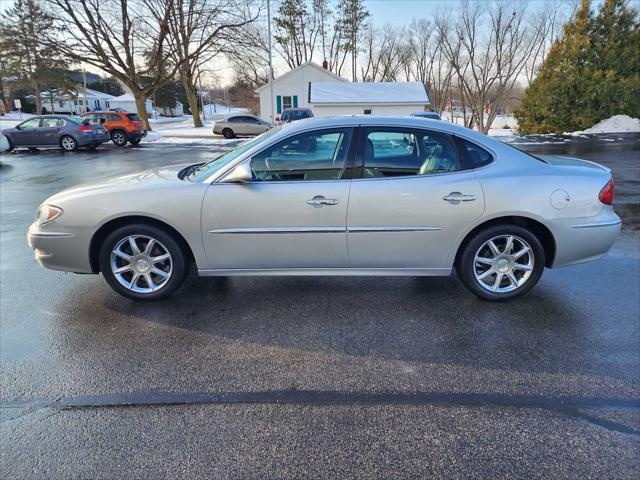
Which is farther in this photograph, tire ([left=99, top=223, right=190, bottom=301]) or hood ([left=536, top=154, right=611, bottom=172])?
hood ([left=536, top=154, right=611, bottom=172])

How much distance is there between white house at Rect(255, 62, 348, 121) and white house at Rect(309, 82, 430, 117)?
7.27ft

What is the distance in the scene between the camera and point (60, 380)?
278 centimetres

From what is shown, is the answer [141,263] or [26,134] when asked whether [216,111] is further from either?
[141,263]

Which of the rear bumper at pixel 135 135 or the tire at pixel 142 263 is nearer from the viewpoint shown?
the tire at pixel 142 263

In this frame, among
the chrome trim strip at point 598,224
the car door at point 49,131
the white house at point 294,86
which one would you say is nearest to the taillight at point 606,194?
the chrome trim strip at point 598,224

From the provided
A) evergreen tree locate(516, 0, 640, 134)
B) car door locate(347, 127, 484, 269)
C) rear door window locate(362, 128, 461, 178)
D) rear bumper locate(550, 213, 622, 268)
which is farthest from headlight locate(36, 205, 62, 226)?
evergreen tree locate(516, 0, 640, 134)

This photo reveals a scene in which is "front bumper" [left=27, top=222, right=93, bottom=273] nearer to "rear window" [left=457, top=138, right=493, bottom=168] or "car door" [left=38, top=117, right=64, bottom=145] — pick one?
"rear window" [left=457, top=138, right=493, bottom=168]

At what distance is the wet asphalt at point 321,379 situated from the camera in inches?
84.0

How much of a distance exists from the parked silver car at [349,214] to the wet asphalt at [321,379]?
366 mm

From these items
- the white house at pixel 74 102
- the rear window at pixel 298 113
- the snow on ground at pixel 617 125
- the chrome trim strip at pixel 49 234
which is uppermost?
the white house at pixel 74 102

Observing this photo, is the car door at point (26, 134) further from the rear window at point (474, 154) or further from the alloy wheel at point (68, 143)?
the rear window at point (474, 154)

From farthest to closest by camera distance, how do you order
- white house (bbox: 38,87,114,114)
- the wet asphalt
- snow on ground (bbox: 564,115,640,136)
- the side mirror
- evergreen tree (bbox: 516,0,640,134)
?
white house (bbox: 38,87,114,114), evergreen tree (bbox: 516,0,640,134), snow on ground (bbox: 564,115,640,136), the side mirror, the wet asphalt

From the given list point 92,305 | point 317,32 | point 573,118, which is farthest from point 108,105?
point 92,305

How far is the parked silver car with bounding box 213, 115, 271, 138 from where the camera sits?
27.5 metres
